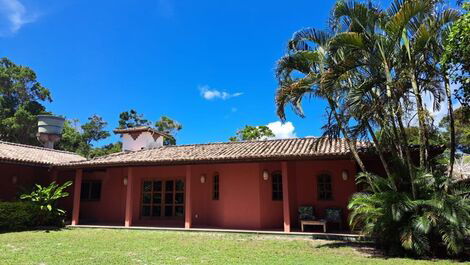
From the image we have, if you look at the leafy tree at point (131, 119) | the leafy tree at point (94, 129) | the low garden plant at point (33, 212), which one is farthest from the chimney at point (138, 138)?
the leafy tree at point (131, 119)

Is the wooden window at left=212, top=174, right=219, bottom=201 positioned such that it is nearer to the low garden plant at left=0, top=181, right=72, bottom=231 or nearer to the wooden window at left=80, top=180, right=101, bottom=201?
the wooden window at left=80, top=180, right=101, bottom=201

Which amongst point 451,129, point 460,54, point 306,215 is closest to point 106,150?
point 306,215

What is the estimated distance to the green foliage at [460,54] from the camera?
221 inches

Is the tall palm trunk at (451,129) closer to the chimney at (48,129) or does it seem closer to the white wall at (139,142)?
the white wall at (139,142)

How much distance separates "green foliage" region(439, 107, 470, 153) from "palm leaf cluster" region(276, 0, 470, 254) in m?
0.42

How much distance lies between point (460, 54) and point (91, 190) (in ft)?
53.1

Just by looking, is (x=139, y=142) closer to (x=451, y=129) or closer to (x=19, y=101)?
(x=451, y=129)

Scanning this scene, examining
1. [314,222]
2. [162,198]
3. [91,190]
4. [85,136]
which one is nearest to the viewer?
[314,222]

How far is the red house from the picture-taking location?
12.3m

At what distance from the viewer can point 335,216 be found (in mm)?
11875

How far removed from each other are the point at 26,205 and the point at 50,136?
11611mm

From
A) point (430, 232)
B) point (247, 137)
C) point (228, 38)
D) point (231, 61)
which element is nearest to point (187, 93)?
point (231, 61)

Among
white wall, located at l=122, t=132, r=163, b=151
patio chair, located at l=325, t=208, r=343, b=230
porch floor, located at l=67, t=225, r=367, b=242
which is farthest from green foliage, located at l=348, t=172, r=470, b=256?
white wall, located at l=122, t=132, r=163, b=151

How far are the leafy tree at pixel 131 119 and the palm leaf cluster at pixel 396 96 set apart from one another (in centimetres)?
3613
